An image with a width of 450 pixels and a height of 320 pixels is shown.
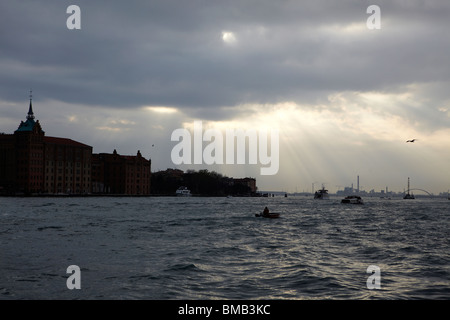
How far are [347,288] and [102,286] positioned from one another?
11.2 metres

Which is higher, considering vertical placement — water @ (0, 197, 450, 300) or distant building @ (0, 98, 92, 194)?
distant building @ (0, 98, 92, 194)

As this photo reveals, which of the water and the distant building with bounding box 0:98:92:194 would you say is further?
the distant building with bounding box 0:98:92:194

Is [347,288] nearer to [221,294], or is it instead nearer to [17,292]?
[221,294]

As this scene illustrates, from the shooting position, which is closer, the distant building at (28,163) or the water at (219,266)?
the water at (219,266)

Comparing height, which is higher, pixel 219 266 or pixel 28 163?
pixel 28 163

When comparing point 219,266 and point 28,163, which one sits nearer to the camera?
point 219,266

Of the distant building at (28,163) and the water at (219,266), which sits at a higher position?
the distant building at (28,163)
